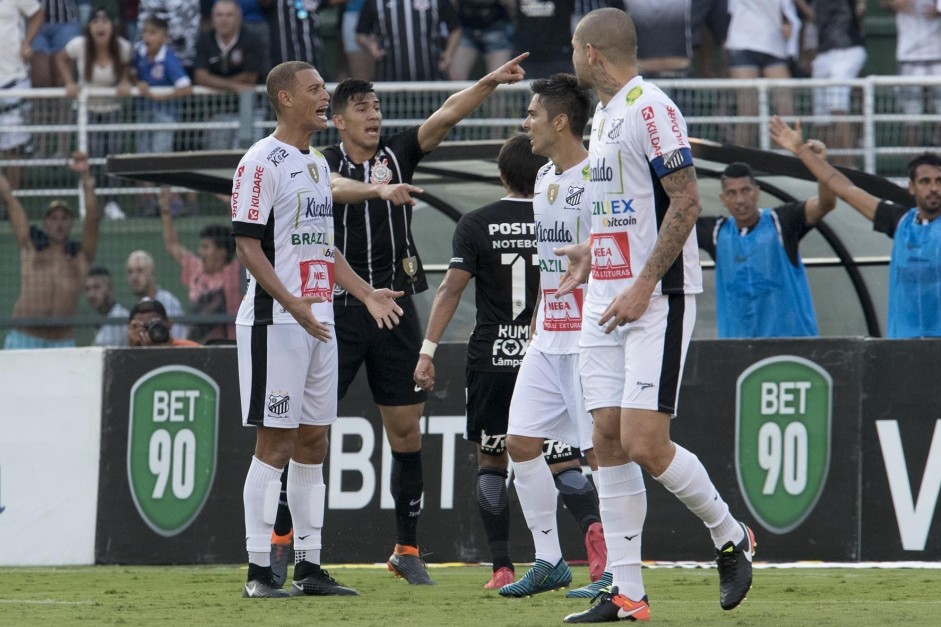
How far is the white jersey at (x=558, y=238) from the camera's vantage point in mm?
7352

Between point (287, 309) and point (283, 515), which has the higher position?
point (287, 309)

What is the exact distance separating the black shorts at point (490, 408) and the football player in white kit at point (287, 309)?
2.46 ft

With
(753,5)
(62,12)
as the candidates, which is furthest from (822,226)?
(62,12)

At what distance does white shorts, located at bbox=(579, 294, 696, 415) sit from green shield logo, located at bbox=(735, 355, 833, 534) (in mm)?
3686

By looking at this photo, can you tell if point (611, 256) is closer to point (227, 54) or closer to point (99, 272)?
point (99, 272)

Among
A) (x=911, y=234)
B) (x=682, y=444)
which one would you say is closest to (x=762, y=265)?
(x=911, y=234)

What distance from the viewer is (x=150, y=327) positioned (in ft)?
35.3

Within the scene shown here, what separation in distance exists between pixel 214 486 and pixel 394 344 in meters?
2.35

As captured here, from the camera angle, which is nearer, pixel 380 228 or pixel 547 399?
pixel 547 399

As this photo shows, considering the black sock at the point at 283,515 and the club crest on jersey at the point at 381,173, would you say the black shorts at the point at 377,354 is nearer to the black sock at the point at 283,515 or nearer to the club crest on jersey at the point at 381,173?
the black sock at the point at 283,515

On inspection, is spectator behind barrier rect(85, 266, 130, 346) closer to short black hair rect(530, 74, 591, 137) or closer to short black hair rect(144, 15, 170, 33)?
short black hair rect(144, 15, 170, 33)

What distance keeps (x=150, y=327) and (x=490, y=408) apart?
3673mm

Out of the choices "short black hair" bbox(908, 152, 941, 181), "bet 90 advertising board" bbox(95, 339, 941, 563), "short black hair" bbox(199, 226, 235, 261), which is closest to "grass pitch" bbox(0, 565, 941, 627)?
"bet 90 advertising board" bbox(95, 339, 941, 563)

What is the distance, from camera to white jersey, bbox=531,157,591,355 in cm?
735
